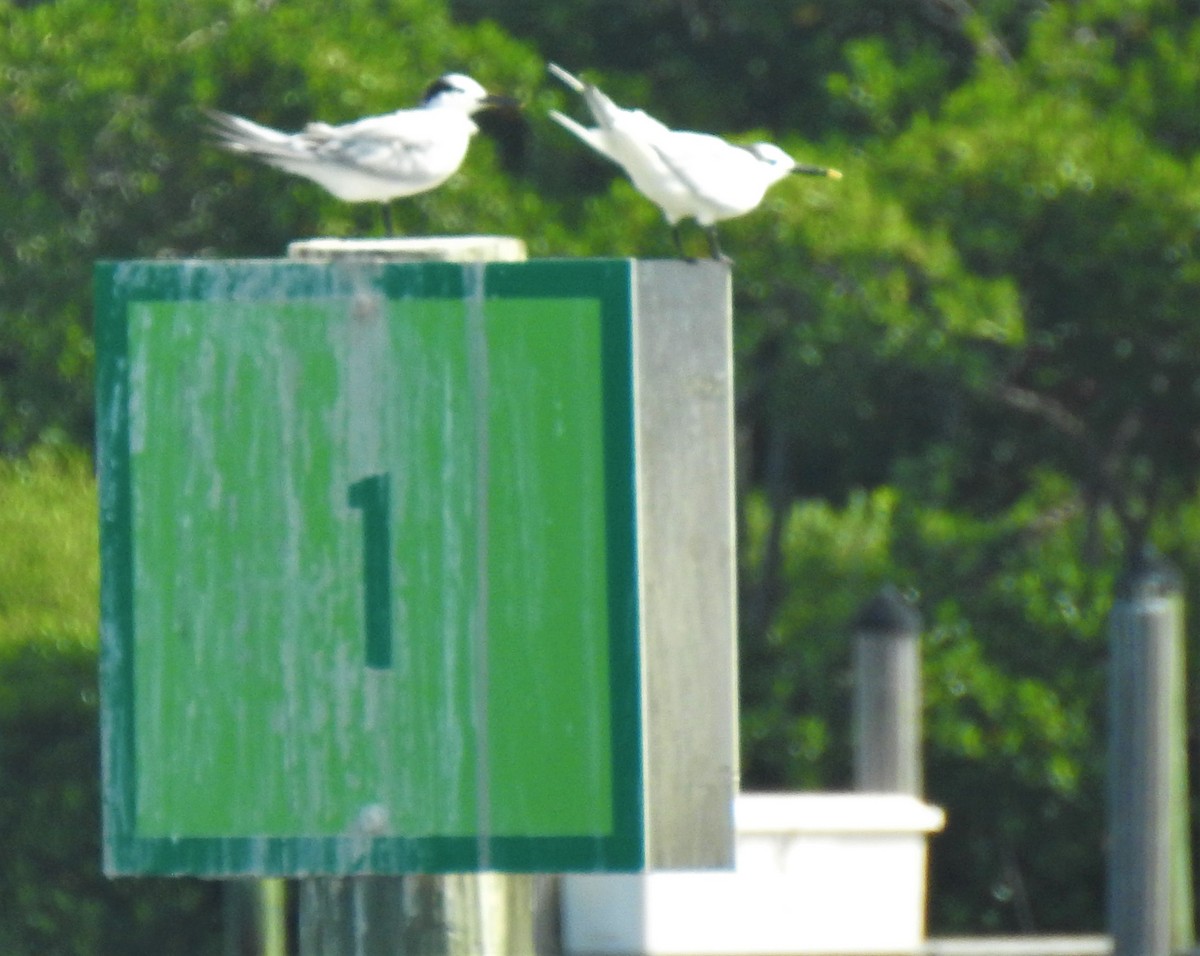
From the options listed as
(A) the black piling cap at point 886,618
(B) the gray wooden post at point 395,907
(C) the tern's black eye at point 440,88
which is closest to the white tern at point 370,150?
(C) the tern's black eye at point 440,88

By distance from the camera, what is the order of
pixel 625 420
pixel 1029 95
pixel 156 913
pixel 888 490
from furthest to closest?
pixel 888 490
pixel 1029 95
pixel 156 913
pixel 625 420

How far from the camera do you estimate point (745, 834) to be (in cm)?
378

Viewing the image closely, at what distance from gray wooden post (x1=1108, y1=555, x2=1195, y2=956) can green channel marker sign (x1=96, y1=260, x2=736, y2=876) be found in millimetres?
3280

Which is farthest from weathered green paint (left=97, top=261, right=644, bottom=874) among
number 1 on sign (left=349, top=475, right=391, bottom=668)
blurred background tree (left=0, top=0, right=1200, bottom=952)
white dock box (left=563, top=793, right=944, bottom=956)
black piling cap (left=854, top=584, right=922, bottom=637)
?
blurred background tree (left=0, top=0, right=1200, bottom=952)

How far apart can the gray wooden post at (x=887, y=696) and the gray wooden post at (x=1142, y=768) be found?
83 centimetres

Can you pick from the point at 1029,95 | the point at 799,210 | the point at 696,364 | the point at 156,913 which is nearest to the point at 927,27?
the point at 1029,95

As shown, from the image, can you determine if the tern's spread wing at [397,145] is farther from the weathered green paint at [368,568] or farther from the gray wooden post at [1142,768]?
the gray wooden post at [1142,768]

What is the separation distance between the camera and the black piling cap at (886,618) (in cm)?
557

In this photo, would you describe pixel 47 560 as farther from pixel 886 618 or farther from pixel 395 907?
pixel 395 907

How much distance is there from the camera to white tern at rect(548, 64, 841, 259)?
2.63m

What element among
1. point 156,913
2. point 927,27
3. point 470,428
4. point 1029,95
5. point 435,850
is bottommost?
point 156,913

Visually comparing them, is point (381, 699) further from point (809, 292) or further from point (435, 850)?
point (809, 292)

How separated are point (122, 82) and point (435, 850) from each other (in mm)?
6150

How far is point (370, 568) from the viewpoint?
63.9 inches
